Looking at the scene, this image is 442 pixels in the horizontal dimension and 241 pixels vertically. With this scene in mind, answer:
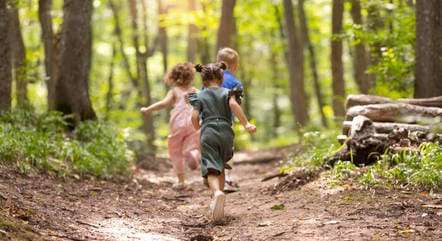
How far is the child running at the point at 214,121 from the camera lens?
759 cm

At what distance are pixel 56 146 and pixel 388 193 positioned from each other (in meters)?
5.56

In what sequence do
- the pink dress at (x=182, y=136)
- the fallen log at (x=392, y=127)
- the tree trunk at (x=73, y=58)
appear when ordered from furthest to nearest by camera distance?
the tree trunk at (x=73, y=58), the pink dress at (x=182, y=136), the fallen log at (x=392, y=127)

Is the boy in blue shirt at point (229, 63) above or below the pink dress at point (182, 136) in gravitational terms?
above

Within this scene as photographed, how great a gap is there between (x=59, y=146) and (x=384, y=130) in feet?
17.2

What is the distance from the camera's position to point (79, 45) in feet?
42.2

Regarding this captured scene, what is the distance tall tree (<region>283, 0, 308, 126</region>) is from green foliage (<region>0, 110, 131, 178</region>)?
679cm

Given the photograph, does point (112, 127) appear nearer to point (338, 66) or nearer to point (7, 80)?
point (7, 80)

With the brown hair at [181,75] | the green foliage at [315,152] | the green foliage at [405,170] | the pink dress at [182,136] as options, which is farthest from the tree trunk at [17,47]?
the green foliage at [405,170]

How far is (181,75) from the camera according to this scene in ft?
34.3

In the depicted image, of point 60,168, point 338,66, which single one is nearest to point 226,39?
point 338,66


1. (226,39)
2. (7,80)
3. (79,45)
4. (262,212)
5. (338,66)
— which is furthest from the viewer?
(226,39)

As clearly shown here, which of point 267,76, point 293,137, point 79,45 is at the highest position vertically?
point 79,45

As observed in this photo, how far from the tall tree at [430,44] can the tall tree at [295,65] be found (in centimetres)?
738

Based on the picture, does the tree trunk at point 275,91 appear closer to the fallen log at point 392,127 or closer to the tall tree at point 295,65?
the tall tree at point 295,65
